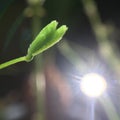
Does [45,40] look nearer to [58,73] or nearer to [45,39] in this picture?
[45,39]

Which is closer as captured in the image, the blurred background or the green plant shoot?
the green plant shoot

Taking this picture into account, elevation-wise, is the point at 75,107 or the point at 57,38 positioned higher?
the point at 75,107

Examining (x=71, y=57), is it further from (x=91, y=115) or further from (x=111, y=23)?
(x=111, y=23)

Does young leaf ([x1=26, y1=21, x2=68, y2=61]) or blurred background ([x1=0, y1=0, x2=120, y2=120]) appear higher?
blurred background ([x1=0, y1=0, x2=120, y2=120])

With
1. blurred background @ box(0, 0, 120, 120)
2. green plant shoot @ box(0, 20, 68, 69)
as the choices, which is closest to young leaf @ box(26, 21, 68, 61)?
green plant shoot @ box(0, 20, 68, 69)

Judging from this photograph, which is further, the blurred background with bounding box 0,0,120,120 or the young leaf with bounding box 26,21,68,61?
the blurred background with bounding box 0,0,120,120

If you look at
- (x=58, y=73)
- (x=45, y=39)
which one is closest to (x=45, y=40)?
(x=45, y=39)

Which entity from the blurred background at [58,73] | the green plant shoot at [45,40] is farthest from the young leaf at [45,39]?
the blurred background at [58,73]

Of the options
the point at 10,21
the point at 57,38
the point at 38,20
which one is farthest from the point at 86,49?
the point at 57,38

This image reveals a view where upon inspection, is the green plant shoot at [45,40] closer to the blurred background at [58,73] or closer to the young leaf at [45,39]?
the young leaf at [45,39]

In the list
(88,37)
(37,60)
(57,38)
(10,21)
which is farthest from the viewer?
(88,37)

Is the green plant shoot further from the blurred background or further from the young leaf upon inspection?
the blurred background
